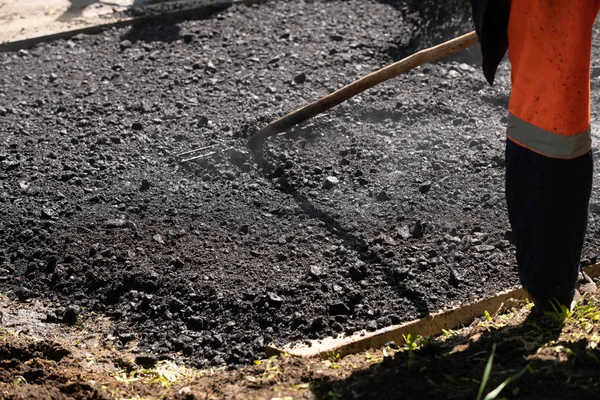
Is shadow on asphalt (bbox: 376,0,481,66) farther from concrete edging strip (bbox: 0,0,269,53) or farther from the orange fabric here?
the orange fabric

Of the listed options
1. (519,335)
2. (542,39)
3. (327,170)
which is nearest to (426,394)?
(519,335)

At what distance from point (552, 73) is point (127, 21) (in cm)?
526

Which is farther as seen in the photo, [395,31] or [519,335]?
[395,31]

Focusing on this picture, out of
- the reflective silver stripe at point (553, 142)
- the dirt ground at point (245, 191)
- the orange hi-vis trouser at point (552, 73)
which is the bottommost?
the dirt ground at point (245, 191)

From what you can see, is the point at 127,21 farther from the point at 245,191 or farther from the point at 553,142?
the point at 553,142

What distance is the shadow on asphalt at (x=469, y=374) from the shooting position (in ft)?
8.87

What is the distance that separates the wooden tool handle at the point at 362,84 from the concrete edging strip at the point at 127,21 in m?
2.79

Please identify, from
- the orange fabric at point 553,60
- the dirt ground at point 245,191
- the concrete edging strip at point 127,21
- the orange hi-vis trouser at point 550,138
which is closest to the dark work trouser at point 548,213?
the orange hi-vis trouser at point 550,138

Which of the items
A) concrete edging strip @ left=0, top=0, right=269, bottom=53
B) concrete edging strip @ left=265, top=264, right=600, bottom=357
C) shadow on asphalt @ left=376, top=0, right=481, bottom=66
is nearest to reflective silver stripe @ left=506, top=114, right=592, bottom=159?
concrete edging strip @ left=265, top=264, right=600, bottom=357

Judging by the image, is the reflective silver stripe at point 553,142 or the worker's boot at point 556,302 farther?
the worker's boot at point 556,302

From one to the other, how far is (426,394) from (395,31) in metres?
4.78

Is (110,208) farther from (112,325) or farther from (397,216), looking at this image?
(397,216)

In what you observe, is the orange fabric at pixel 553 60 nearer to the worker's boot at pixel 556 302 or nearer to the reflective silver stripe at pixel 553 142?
the reflective silver stripe at pixel 553 142

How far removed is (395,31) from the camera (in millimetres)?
7023
